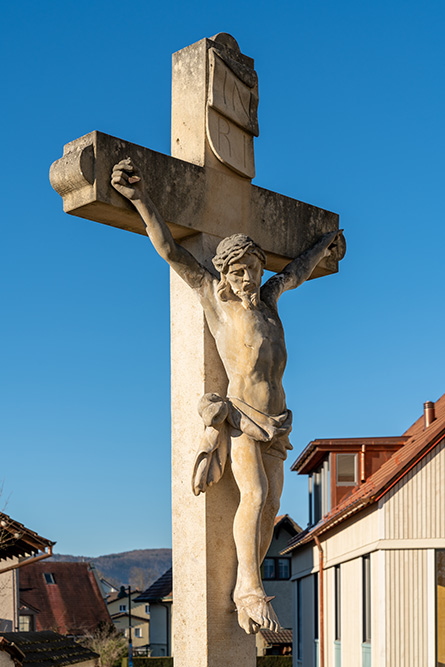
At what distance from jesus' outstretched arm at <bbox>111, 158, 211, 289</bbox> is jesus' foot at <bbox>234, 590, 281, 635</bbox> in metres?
1.66

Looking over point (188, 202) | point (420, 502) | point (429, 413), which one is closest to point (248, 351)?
point (188, 202)

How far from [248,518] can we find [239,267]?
4.33 ft

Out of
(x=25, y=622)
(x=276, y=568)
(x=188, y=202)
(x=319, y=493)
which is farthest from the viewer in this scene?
(x=25, y=622)

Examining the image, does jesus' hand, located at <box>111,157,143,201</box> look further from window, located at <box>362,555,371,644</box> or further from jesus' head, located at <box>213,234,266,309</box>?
window, located at <box>362,555,371,644</box>

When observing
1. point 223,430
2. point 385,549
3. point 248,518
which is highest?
point 223,430

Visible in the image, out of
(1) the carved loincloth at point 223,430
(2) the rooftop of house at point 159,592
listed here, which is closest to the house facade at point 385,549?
(1) the carved loincloth at point 223,430

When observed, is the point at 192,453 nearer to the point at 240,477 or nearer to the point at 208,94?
the point at 240,477

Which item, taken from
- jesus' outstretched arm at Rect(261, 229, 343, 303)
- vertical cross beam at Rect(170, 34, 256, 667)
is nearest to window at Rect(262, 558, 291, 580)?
jesus' outstretched arm at Rect(261, 229, 343, 303)

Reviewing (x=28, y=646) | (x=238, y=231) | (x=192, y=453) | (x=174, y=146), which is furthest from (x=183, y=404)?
(x=28, y=646)

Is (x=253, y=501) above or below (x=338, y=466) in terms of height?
below

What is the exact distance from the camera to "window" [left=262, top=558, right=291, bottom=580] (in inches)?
2158

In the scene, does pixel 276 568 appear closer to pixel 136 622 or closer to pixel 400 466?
pixel 400 466

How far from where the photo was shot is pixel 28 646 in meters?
13.8

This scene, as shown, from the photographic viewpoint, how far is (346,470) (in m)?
27.5
